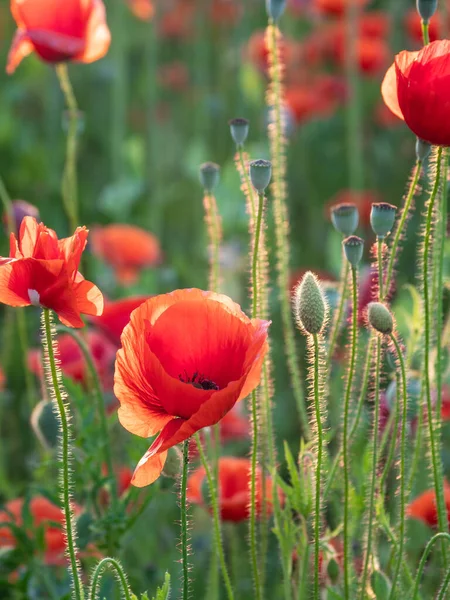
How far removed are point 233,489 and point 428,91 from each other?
2.09 ft

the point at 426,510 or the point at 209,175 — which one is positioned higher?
the point at 209,175

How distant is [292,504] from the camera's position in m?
1.12

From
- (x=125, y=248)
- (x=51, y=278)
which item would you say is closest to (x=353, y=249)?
(x=51, y=278)

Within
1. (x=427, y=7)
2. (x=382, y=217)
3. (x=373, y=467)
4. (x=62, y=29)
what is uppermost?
(x=62, y=29)

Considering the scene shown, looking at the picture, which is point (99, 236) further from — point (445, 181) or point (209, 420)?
point (209, 420)

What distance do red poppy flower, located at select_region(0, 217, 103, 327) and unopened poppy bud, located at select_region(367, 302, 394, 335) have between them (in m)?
0.23

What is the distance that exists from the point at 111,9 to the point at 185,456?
13.1 feet

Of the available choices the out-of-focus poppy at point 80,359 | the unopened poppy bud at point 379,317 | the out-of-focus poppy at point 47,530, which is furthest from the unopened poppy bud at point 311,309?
the out-of-focus poppy at point 80,359

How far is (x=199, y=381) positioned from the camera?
94cm

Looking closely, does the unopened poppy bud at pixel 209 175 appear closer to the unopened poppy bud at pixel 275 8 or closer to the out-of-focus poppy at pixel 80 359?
the unopened poppy bud at pixel 275 8

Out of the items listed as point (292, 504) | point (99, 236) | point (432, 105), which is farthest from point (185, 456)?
point (99, 236)

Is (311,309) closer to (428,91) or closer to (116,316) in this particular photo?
(428,91)

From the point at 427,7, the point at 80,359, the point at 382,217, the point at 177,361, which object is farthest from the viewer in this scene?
the point at 80,359

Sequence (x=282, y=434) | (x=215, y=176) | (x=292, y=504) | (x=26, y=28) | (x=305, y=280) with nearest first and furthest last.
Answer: (x=305, y=280) → (x=292, y=504) → (x=215, y=176) → (x=26, y=28) → (x=282, y=434)
